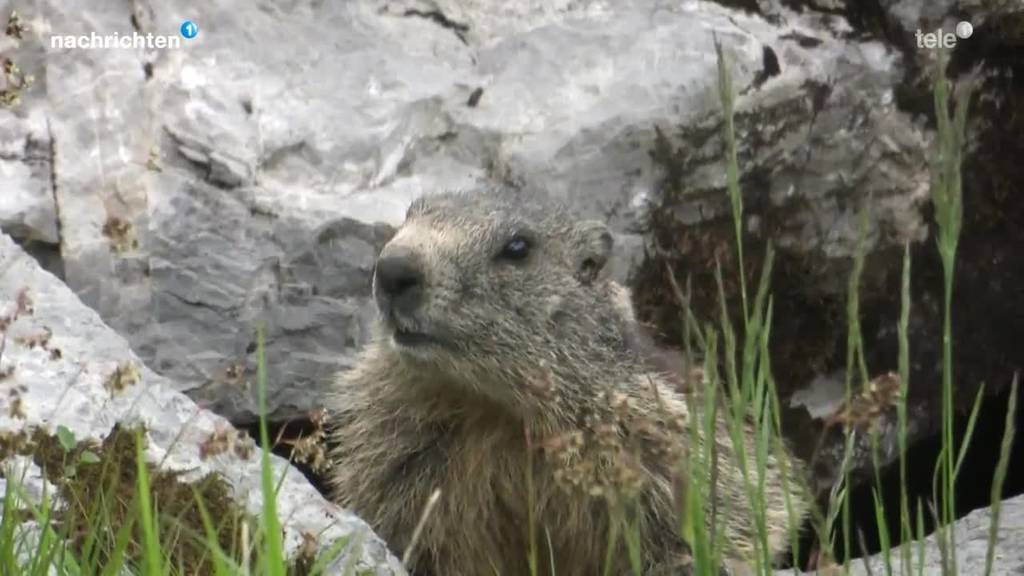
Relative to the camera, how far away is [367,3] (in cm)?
529

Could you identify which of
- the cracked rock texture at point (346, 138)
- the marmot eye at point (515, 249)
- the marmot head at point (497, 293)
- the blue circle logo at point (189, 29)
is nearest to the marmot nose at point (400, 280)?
the marmot head at point (497, 293)

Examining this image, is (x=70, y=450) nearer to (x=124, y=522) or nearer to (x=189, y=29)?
(x=124, y=522)

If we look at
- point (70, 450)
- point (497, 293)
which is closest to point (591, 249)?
point (497, 293)

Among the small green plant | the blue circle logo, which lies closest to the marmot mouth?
→ the small green plant

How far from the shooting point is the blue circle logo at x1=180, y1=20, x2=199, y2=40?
4.98 metres

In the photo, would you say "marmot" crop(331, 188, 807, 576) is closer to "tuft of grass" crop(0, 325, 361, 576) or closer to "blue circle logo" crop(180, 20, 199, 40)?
"tuft of grass" crop(0, 325, 361, 576)

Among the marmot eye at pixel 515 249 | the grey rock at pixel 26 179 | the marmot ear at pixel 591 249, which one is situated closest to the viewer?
the marmot eye at pixel 515 249

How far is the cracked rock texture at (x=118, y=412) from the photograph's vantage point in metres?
3.29

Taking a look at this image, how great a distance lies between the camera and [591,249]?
4258mm

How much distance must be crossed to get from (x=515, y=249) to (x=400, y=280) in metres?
0.51

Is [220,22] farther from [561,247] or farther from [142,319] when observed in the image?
[561,247]

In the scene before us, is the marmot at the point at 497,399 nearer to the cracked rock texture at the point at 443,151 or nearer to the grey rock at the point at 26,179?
the cracked rock texture at the point at 443,151

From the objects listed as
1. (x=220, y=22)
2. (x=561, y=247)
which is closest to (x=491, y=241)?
(x=561, y=247)

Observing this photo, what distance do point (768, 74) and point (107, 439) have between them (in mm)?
2800
